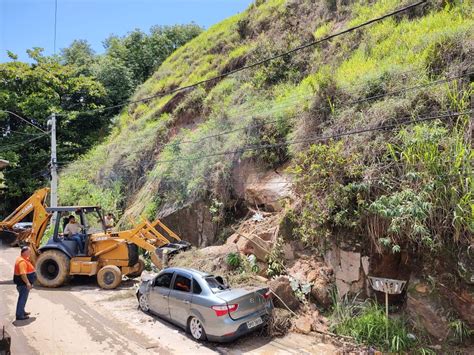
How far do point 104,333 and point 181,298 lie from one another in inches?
69.4

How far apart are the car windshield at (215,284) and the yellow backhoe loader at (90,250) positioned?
10.9ft

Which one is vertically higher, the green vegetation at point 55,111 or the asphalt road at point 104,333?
the green vegetation at point 55,111

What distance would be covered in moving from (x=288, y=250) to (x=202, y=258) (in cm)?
254

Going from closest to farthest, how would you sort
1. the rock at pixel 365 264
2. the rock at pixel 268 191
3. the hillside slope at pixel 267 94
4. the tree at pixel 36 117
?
the rock at pixel 365 264
the hillside slope at pixel 267 94
the rock at pixel 268 191
the tree at pixel 36 117

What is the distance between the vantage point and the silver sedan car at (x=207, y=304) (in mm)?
7352

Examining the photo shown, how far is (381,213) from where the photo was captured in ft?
25.7

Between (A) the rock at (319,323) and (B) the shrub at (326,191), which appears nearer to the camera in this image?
(A) the rock at (319,323)

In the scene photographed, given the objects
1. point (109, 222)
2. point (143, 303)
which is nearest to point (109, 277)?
point (143, 303)

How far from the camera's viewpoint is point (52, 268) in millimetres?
11562

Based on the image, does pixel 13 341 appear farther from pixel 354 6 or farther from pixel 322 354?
pixel 354 6

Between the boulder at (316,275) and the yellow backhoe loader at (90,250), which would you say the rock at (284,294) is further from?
the yellow backhoe loader at (90,250)

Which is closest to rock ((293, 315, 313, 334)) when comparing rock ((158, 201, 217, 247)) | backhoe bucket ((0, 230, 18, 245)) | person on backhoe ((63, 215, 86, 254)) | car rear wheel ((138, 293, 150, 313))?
car rear wheel ((138, 293, 150, 313))

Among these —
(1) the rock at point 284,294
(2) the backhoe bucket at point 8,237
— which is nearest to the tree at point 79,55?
(2) the backhoe bucket at point 8,237

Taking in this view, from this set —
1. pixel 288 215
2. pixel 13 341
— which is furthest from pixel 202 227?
pixel 13 341
